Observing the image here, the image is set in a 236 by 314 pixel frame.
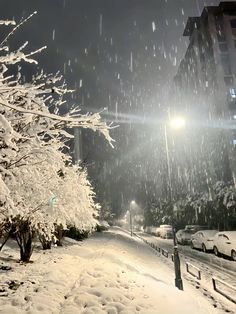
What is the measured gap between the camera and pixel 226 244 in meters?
18.9

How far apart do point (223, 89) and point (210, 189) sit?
1998 cm

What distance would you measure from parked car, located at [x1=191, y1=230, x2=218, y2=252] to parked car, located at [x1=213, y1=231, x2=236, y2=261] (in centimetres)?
143

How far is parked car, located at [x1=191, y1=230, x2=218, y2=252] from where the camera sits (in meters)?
22.6

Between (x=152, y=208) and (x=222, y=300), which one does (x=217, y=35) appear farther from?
(x=222, y=300)

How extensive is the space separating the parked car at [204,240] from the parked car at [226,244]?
143 cm

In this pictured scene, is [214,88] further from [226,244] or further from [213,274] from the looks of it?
[213,274]

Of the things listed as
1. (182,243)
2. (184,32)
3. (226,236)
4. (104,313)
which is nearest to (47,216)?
(104,313)

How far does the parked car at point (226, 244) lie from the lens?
1805 centimetres

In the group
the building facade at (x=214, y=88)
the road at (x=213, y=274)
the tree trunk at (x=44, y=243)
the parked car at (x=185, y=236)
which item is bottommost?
the road at (x=213, y=274)

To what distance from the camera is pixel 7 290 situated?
899cm

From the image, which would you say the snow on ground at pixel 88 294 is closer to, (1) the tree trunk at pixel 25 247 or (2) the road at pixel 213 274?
(2) the road at pixel 213 274

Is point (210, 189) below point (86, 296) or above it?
above

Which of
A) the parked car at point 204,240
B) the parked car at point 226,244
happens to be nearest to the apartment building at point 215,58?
the parked car at point 204,240

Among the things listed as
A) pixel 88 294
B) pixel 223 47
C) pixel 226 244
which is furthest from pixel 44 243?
pixel 223 47
